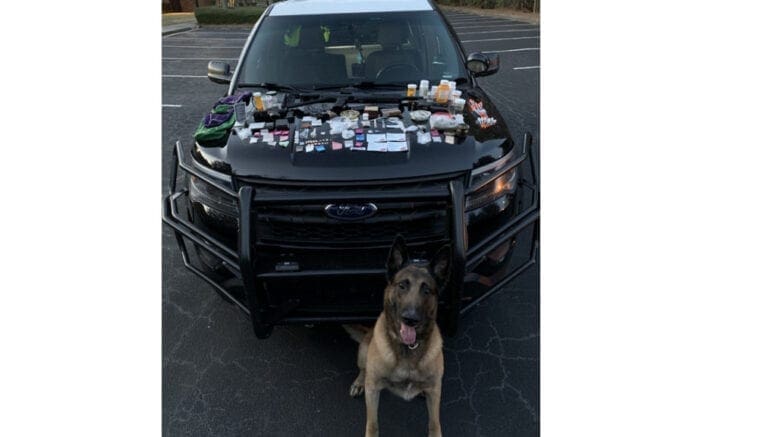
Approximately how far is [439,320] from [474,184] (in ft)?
2.57

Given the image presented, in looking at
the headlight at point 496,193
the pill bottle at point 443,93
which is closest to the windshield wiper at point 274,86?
the pill bottle at point 443,93

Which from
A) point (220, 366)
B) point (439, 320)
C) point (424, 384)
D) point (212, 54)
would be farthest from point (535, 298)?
point (212, 54)

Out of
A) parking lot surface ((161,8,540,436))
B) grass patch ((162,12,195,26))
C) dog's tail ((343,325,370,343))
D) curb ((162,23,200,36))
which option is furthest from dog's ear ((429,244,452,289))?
curb ((162,23,200,36))

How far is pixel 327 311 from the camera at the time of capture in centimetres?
255

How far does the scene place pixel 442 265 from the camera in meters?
2.29

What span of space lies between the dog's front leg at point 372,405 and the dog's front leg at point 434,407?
264 millimetres

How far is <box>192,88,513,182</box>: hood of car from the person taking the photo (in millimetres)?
2484

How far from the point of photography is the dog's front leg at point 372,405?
7.92 feet

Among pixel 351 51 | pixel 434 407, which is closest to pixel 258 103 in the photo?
pixel 351 51

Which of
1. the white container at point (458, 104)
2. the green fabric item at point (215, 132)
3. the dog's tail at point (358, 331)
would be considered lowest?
the dog's tail at point (358, 331)

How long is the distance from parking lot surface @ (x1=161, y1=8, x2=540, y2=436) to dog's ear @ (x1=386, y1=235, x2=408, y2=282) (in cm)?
94

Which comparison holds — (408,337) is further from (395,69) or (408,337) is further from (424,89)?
(395,69)

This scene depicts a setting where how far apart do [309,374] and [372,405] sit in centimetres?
64

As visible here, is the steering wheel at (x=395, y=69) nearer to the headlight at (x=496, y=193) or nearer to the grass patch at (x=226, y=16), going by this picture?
the headlight at (x=496, y=193)
